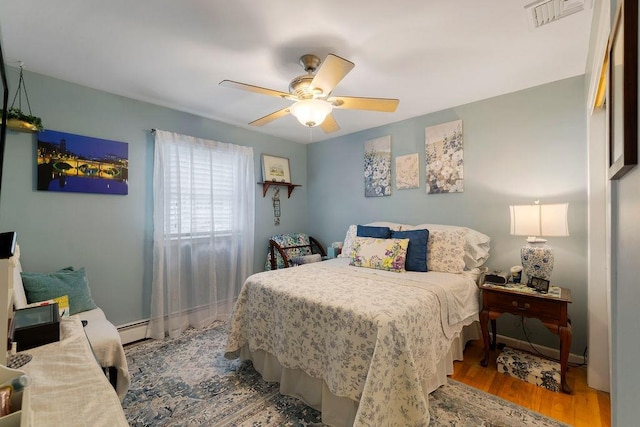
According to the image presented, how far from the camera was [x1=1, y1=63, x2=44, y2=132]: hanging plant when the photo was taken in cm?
210

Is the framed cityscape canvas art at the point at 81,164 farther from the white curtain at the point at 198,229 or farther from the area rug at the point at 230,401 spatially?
the area rug at the point at 230,401

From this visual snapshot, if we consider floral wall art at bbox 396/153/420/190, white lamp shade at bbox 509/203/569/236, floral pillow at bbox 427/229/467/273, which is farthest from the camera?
floral wall art at bbox 396/153/420/190

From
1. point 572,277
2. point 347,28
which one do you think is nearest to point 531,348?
point 572,277

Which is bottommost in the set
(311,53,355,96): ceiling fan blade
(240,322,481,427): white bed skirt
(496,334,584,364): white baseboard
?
(496,334,584,364): white baseboard

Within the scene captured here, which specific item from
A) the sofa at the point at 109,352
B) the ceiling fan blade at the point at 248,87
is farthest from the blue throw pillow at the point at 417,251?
the sofa at the point at 109,352

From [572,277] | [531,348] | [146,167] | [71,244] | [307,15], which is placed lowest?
[531,348]

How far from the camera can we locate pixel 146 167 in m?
2.93

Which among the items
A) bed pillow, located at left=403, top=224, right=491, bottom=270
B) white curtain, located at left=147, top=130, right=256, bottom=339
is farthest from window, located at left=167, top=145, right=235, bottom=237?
bed pillow, located at left=403, top=224, right=491, bottom=270

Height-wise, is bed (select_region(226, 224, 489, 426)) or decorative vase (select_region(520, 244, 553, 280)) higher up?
decorative vase (select_region(520, 244, 553, 280))

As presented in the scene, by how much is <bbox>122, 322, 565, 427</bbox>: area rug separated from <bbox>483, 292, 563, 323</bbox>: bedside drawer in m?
0.64

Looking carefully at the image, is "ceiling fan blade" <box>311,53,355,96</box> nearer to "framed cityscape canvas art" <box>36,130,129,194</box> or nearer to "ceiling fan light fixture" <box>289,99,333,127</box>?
"ceiling fan light fixture" <box>289,99,333,127</box>

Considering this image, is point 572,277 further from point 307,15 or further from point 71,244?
point 71,244

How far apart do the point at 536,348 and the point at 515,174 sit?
1597mm

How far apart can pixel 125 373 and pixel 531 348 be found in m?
3.25
